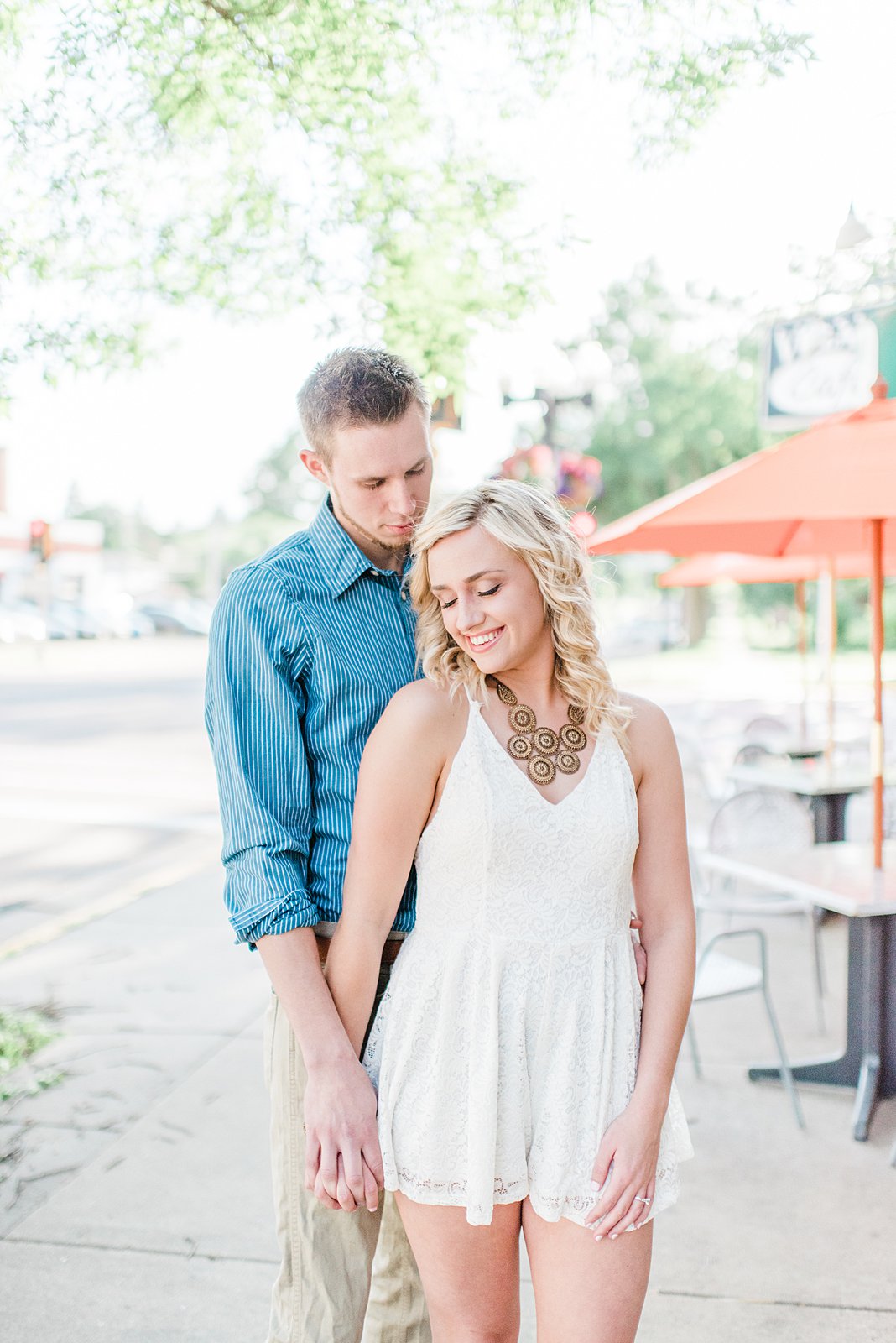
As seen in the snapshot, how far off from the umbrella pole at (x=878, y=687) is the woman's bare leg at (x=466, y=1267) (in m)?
3.30

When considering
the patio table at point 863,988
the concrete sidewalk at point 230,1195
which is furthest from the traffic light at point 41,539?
the patio table at point 863,988

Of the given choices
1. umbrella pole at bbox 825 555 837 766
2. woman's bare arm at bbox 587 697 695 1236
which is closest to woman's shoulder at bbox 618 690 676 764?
woman's bare arm at bbox 587 697 695 1236

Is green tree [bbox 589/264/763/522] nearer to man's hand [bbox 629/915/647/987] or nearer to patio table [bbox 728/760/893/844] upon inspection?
patio table [bbox 728/760/893/844]

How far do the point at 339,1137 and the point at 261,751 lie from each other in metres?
0.58

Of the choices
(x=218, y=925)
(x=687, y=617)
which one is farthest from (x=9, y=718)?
(x=687, y=617)

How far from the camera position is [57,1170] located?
377cm

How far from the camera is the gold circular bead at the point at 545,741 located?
1.84 metres

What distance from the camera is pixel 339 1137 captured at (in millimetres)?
1766

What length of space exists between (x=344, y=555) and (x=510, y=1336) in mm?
1257

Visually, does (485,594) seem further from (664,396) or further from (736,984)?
(664,396)

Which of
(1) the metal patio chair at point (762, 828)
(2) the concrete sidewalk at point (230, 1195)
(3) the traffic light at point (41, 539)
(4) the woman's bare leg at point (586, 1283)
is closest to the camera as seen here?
(4) the woman's bare leg at point (586, 1283)

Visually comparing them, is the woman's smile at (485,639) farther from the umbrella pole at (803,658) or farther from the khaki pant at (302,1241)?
the umbrella pole at (803,658)

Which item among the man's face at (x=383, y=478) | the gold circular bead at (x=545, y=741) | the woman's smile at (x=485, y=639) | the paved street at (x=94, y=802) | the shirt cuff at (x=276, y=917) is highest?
the man's face at (x=383, y=478)

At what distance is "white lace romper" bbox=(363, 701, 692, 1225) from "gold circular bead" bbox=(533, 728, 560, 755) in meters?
0.07
